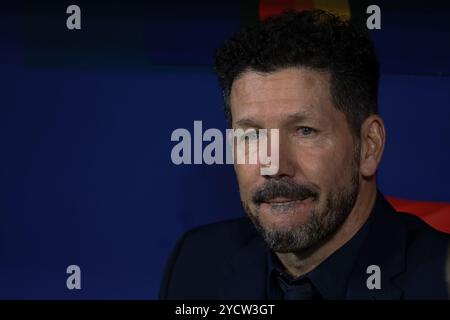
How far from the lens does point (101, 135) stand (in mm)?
1644

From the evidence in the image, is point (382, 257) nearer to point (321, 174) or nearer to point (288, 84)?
point (321, 174)

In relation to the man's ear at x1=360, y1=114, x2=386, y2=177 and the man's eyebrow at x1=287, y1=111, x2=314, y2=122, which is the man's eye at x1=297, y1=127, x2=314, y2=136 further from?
the man's ear at x1=360, y1=114, x2=386, y2=177

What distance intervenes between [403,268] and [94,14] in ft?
2.77

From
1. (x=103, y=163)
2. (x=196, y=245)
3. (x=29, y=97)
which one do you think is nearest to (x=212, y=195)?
(x=196, y=245)

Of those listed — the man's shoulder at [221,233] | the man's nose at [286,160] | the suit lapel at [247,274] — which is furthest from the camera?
the man's shoulder at [221,233]

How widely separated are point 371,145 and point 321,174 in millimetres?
139

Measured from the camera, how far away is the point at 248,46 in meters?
1.50

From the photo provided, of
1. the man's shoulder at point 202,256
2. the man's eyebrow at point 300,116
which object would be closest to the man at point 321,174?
the man's eyebrow at point 300,116

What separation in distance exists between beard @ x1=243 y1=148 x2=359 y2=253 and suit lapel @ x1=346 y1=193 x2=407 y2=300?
7 centimetres

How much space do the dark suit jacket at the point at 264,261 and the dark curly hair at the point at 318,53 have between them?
0.73 feet

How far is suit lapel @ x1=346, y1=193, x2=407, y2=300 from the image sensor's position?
4.80 ft

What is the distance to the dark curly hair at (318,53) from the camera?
145 centimetres

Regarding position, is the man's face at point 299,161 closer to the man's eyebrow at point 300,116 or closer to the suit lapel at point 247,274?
the man's eyebrow at point 300,116
